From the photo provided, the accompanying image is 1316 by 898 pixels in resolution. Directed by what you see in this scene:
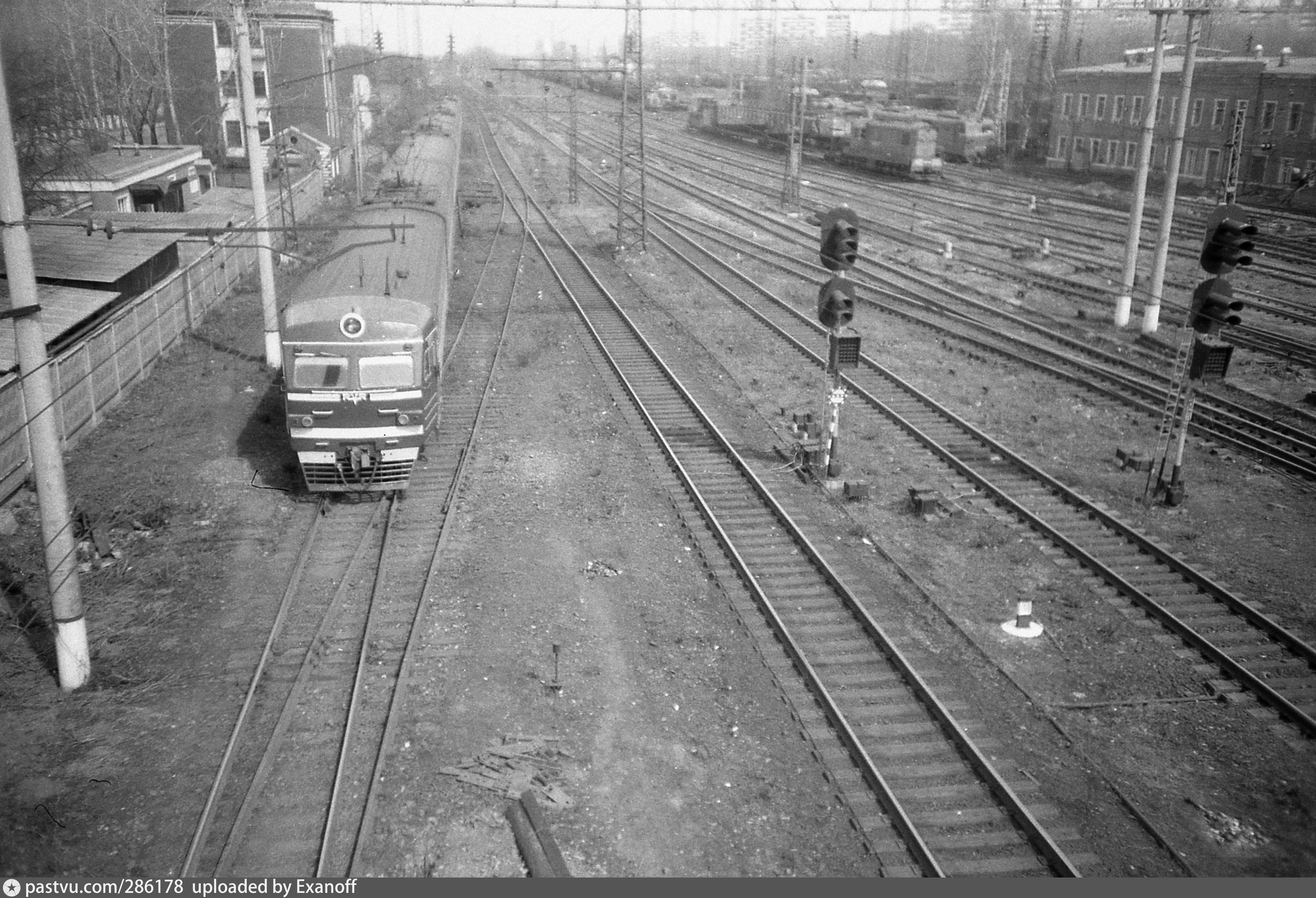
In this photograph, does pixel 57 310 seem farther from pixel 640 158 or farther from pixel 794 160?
pixel 794 160

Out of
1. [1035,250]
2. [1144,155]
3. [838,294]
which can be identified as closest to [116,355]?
[838,294]

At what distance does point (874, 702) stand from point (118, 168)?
30.0 metres

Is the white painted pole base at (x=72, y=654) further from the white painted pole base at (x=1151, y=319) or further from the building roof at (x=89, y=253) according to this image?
the white painted pole base at (x=1151, y=319)

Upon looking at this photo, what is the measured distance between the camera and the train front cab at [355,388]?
1438 centimetres

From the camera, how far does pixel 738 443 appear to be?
18.4 m

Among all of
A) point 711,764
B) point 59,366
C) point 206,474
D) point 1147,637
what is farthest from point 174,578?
point 1147,637

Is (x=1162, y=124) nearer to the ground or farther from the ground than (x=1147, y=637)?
farther from the ground

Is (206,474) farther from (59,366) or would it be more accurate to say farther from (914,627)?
(914,627)

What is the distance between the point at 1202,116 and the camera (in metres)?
48.4

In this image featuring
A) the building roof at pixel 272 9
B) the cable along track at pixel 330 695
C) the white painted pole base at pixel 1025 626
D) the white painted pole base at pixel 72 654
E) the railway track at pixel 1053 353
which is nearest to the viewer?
the cable along track at pixel 330 695

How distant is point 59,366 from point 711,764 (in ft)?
43.2

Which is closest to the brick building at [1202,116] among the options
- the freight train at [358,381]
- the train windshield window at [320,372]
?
the freight train at [358,381]

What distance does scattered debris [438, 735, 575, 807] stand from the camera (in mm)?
9492

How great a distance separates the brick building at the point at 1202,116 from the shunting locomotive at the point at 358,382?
32.4m
